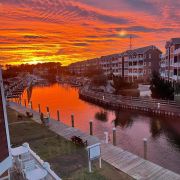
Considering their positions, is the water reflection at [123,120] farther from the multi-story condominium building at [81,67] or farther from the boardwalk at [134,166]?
the multi-story condominium building at [81,67]

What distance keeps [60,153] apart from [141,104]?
866 inches

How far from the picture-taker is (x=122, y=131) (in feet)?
78.5

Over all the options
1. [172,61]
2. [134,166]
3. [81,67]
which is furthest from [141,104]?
[81,67]

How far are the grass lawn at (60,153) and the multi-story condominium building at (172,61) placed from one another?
3419 cm

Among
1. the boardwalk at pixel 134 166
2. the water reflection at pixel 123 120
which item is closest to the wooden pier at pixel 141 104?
the water reflection at pixel 123 120

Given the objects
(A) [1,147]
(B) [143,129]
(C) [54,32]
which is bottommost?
(B) [143,129]

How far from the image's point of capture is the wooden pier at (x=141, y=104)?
29334 mm

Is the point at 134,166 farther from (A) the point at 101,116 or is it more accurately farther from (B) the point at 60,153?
(A) the point at 101,116

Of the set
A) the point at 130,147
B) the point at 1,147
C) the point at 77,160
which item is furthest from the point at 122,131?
the point at 1,147

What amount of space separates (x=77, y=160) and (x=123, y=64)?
237 feet

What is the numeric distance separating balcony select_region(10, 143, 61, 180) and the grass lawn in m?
2.16

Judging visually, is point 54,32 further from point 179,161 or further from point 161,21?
point 179,161

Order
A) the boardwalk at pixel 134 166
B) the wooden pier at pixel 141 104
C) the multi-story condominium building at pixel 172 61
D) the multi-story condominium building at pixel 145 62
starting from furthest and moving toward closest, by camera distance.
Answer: the multi-story condominium building at pixel 145 62 < the multi-story condominium building at pixel 172 61 < the wooden pier at pixel 141 104 < the boardwalk at pixel 134 166

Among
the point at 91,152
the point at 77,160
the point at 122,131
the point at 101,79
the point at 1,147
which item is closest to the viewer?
the point at 1,147
